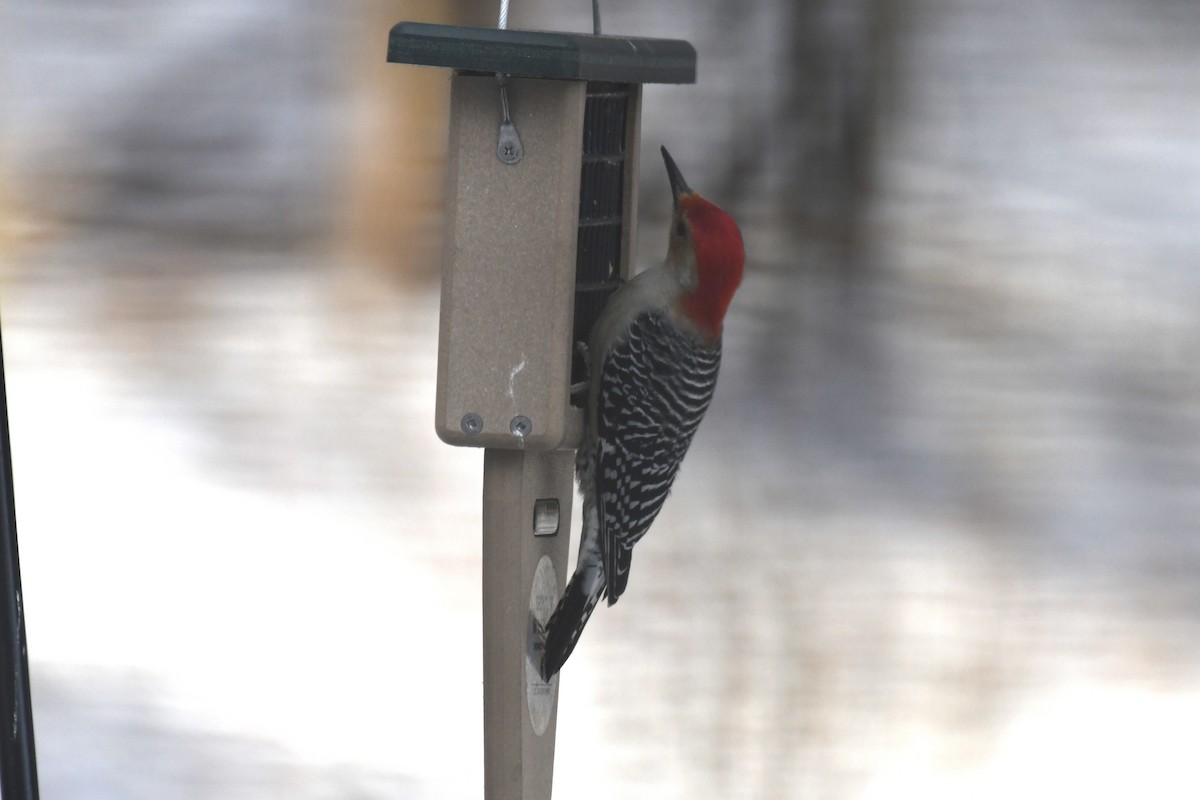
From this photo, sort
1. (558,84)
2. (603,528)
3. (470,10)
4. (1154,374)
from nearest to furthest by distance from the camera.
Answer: (558,84)
(603,528)
(470,10)
(1154,374)

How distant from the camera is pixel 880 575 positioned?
2.41 m

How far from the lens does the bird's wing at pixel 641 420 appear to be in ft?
5.06

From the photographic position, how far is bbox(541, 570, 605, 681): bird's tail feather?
1.54 m

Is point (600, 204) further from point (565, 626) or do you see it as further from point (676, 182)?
point (565, 626)

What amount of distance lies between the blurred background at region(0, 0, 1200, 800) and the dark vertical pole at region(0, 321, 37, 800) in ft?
4.17

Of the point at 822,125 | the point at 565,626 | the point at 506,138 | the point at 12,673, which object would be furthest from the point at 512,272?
the point at 822,125

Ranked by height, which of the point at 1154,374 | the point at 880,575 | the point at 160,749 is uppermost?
the point at 1154,374

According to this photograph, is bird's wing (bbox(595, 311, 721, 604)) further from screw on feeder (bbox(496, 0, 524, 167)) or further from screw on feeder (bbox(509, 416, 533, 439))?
screw on feeder (bbox(496, 0, 524, 167))

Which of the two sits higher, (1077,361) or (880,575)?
(1077,361)

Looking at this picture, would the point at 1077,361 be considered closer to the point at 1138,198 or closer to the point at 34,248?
the point at 1138,198

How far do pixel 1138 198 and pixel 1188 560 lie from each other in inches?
26.6

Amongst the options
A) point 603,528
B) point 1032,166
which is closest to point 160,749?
point 603,528

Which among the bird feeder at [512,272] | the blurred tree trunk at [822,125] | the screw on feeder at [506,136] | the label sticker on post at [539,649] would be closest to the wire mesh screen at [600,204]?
the bird feeder at [512,272]

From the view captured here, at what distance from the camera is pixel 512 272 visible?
4.49ft
